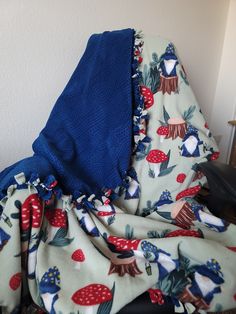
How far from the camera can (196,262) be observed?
Answer: 2.00ft

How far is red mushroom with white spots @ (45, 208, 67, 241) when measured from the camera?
690 mm

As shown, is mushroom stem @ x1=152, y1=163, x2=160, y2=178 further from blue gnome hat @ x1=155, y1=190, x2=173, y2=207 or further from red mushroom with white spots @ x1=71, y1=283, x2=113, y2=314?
red mushroom with white spots @ x1=71, y1=283, x2=113, y2=314

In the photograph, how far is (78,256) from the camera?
650mm

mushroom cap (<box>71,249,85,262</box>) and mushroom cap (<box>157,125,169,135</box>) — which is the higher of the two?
mushroom cap (<box>157,125,169,135</box>)

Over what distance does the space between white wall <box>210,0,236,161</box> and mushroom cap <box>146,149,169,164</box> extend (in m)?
0.91

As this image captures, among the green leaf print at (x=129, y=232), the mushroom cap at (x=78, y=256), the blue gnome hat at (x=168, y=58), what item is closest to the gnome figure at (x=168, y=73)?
the blue gnome hat at (x=168, y=58)

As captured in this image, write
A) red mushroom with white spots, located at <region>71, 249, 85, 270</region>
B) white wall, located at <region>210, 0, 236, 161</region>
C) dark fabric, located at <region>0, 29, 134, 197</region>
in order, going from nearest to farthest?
1. red mushroom with white spots, located at <region>71, 249, 85, 270</region>
2. dark fabric, located at <region>0, 29, 134, 197</region>
3. white wall, located at <region>210, 0, 236, 161</region>

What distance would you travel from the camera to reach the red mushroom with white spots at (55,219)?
690mm

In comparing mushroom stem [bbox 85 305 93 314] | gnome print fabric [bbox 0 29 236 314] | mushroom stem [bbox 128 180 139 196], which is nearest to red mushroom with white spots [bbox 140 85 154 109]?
gnome print fabric [bbox 0 29 236 314]

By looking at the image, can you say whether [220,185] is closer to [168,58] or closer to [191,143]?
[191,143]

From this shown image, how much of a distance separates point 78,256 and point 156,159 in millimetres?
408

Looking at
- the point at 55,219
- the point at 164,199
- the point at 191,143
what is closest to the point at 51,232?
the point at 55,219

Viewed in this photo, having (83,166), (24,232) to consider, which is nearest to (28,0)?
(83,166)

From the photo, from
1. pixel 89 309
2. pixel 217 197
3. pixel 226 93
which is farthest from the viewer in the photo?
pixel 226 93
